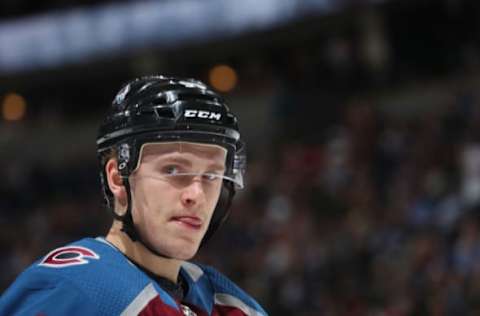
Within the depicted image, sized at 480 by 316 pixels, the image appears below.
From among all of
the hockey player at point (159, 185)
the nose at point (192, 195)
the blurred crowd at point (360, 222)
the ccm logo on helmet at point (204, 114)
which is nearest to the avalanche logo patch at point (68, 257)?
the hockey player at point (159, 185)

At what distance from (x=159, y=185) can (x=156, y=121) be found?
0.44ft

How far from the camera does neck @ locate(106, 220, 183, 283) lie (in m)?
2.28

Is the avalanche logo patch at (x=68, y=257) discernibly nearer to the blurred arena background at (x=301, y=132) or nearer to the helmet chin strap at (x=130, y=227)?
the helmet chin strap at (x=130, y=227)

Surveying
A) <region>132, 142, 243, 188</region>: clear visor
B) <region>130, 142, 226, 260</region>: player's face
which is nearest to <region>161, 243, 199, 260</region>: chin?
<region>130, 142, 226, 260</region>: player's face

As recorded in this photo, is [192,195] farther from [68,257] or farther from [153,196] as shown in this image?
[68,257]

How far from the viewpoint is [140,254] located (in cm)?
228

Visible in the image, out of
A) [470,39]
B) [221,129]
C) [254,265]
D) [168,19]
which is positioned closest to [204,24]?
[168,19]

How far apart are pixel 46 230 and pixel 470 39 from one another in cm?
507

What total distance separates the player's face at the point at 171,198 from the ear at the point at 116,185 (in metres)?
0.04

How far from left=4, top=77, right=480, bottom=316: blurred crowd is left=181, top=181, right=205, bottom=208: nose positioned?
3.93 m

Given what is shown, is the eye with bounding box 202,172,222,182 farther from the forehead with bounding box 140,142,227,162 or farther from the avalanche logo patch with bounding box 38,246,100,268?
the avalanche logo patch with bounding box 38,246,100,268

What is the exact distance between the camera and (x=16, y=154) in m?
15.7

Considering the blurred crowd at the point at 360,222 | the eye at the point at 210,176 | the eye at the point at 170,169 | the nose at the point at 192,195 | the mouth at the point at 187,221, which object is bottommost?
the blurred crowd at the point at 360,222

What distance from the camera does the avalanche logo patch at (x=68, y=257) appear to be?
2.11 metres
